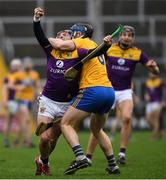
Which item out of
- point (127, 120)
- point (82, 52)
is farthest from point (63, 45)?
point (127, 120)

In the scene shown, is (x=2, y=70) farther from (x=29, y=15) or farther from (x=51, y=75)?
(x=51, y=75)

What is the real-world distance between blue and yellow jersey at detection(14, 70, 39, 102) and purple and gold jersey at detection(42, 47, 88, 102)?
36.3ft

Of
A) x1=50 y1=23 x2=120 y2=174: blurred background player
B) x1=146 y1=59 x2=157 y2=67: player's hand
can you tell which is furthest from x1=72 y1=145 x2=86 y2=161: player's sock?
x1=146 y1=59 x2=157 y2=67: player's hand

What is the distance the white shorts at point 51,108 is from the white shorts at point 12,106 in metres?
10.7

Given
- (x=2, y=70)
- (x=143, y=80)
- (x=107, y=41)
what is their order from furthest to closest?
(x=143, y=80), (x=2, y=70), (x=107, y=41)

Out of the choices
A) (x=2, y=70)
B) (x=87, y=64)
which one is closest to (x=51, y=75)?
(x=87, y=64)

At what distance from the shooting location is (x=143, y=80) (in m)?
33.4

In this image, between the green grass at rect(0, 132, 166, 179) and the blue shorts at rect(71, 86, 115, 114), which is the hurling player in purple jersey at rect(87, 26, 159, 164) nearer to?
the green grass at rect(0, 132, 166, 179)

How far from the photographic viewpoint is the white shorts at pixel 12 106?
23105 millimetres

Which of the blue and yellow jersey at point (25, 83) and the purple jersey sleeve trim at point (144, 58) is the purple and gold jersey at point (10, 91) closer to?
the blue and yellow jersey at point (25, 83)

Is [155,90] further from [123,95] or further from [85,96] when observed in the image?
[85,96]

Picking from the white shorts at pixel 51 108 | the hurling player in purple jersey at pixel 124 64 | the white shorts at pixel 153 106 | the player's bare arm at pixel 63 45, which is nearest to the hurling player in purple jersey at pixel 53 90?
the white shorts at pixel 51 108

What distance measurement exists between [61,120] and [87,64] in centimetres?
89

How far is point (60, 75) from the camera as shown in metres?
12.2
